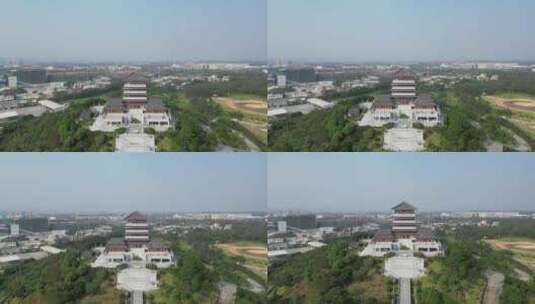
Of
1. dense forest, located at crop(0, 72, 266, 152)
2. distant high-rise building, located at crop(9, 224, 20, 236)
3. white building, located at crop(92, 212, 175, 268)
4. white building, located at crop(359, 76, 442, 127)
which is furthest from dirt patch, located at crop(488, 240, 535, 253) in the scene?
distant high-rise building, located at crop(9, 224, 20, 236)

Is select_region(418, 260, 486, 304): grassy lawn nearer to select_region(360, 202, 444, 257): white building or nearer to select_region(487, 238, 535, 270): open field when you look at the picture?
select_region(360, 202, 444, 257): white building

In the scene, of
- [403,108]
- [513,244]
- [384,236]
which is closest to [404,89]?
[403,108]

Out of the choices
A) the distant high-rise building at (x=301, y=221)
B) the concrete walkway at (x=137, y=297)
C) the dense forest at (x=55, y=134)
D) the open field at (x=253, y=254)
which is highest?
the dense forest at (x=55, y=134)

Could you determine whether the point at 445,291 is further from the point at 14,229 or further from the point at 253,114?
the point at 14,229

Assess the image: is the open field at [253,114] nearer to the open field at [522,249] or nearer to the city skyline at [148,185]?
the city skyline at [148,185]

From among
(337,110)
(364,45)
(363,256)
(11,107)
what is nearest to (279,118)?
(337,110)

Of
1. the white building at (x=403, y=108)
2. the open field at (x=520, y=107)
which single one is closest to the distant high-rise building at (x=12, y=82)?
the white building at (x=403, y=108)

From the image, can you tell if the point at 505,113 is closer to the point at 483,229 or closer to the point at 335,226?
the point at 483,229
